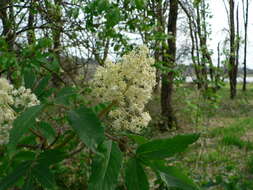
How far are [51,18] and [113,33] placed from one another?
1.09 metres

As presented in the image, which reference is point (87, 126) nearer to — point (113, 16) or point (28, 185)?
point (28, 185)

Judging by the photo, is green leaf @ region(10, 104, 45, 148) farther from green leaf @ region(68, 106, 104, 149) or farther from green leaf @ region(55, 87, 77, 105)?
green leaf @ region(55, 87, 77, 105)

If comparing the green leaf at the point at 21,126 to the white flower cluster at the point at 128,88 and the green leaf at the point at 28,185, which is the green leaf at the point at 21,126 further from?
the white flower cluster at the point at 128,88

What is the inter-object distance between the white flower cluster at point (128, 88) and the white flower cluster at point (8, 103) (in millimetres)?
323

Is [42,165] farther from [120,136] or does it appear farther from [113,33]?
[113,33]

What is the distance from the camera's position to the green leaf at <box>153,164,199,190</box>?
46.8 inches

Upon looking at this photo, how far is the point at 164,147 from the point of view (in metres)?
1.17

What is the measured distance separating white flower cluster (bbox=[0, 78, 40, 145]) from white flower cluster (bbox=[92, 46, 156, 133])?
0.32 m

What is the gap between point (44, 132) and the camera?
1.28m

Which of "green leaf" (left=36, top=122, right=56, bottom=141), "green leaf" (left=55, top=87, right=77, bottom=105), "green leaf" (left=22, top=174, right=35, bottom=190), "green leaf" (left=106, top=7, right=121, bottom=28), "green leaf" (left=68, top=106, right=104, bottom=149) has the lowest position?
"green leaf" (left=22, top=174, right=35, bottom=190)

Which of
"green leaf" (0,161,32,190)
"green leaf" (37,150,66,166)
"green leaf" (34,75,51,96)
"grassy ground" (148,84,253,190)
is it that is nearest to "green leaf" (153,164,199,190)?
"green leaf" (37,150,66,166)

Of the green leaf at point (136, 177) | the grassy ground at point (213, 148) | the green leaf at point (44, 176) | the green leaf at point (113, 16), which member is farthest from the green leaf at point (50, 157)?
the green leaf at point (113, 16)

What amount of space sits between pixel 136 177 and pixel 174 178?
0.15 m

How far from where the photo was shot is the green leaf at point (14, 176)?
1.16 m
